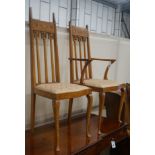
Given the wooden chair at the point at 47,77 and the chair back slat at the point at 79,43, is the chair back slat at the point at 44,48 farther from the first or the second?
the chair back slat at the point at 79,43

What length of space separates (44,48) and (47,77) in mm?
252

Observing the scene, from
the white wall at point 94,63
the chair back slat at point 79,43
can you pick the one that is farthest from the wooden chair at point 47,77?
the chair back slat at point 79,43

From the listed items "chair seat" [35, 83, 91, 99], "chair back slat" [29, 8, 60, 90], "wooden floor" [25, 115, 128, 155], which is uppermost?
"chair back slat" [29, 8, 60, 90]

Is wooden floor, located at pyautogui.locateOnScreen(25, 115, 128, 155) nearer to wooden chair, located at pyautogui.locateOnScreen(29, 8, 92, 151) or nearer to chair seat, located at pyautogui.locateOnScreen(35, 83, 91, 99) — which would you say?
wooden chair, located at pyautogui.locateOnScreen(29, 8, 92, 151)

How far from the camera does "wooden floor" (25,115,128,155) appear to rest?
59.5 inches

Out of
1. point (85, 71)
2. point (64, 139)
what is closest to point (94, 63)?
point (85, 71)

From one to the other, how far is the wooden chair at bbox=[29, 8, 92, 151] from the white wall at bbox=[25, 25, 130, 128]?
0.35 feet

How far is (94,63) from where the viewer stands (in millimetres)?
2568

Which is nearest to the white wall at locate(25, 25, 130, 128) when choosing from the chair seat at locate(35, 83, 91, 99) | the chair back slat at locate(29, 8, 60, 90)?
the chair back slat at locate(29, 8, 60, 90)

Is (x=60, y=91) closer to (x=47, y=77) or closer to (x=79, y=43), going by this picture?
(x=47, y=77)
